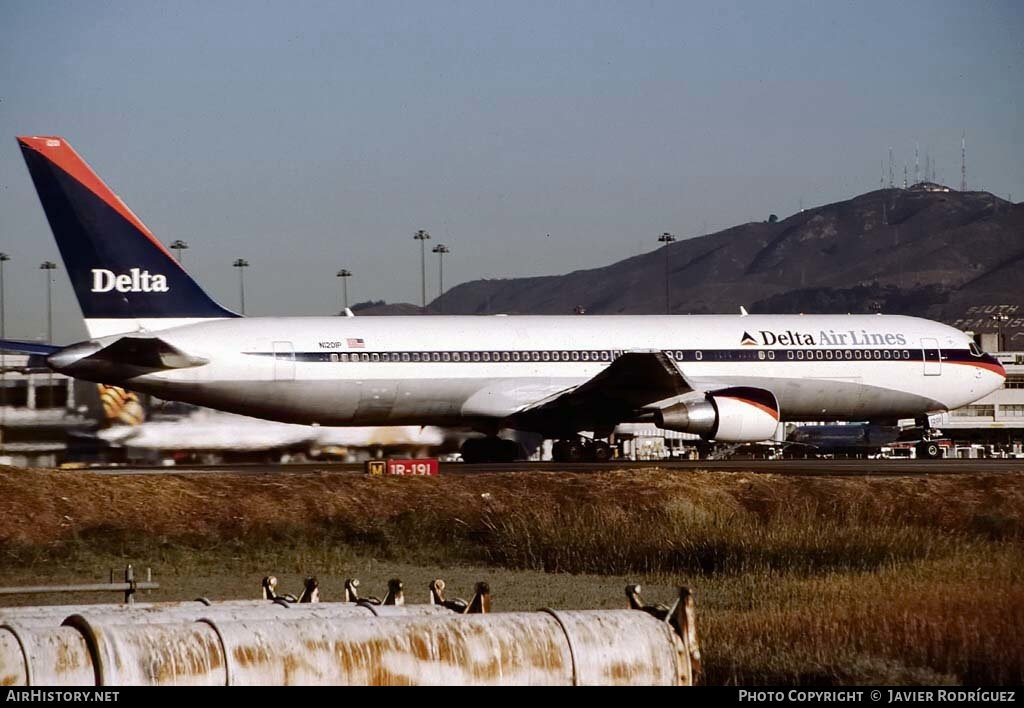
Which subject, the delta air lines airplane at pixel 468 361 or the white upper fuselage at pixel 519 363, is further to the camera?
the white upper fuselage at pixel 519 363

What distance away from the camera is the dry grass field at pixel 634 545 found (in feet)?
49.4

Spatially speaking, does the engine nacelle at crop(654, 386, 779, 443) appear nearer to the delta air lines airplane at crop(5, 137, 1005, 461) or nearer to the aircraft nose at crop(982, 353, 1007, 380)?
the delta air lines airplane at crop(5, 137, 1005, 461)

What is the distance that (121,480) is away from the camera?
94.2ft

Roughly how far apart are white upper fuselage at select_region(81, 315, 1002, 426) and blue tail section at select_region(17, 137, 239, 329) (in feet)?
4.72

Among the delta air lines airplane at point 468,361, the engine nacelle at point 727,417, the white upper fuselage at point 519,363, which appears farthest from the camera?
the engine nacelle at point 727,417

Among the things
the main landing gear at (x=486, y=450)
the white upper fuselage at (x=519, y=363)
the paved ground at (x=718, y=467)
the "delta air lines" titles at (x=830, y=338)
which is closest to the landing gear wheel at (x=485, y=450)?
the main landing gear at (x=486, y=450)

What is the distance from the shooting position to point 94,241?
38.6m

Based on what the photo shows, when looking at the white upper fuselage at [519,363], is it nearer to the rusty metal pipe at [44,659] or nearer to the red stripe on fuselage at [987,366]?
the red stripe on fuselage at [987,366]

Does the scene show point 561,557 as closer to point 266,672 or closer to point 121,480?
point 121,480

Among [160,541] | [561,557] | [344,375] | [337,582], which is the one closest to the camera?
[337,582]

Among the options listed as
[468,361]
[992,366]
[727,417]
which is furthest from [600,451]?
[992,366]

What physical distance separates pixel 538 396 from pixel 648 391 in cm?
317

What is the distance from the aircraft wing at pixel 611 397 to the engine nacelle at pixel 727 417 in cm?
81

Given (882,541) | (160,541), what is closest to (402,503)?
(160,541)
